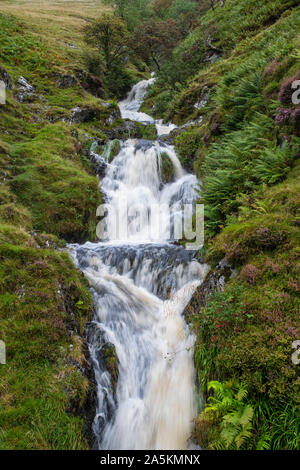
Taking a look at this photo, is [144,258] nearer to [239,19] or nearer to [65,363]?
[65,363]

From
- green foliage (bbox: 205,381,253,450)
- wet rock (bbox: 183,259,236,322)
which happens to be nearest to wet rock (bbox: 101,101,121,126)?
wet rock (bbox: 183,259,236,322)

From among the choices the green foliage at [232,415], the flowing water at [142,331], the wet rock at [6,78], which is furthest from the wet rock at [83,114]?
the green foliage at [232,415]

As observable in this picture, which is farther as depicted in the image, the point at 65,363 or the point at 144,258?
the point at 144,258

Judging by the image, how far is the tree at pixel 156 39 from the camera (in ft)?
107

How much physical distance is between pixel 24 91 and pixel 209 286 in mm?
17698

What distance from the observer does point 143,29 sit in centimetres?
3312

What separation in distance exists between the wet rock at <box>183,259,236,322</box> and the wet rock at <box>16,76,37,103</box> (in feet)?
54.2

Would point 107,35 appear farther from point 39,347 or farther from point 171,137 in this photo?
point 39,347

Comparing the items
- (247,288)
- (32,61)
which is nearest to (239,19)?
(32,61)

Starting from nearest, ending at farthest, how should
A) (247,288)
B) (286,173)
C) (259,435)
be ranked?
(259,435), (247,288), (286,173)
